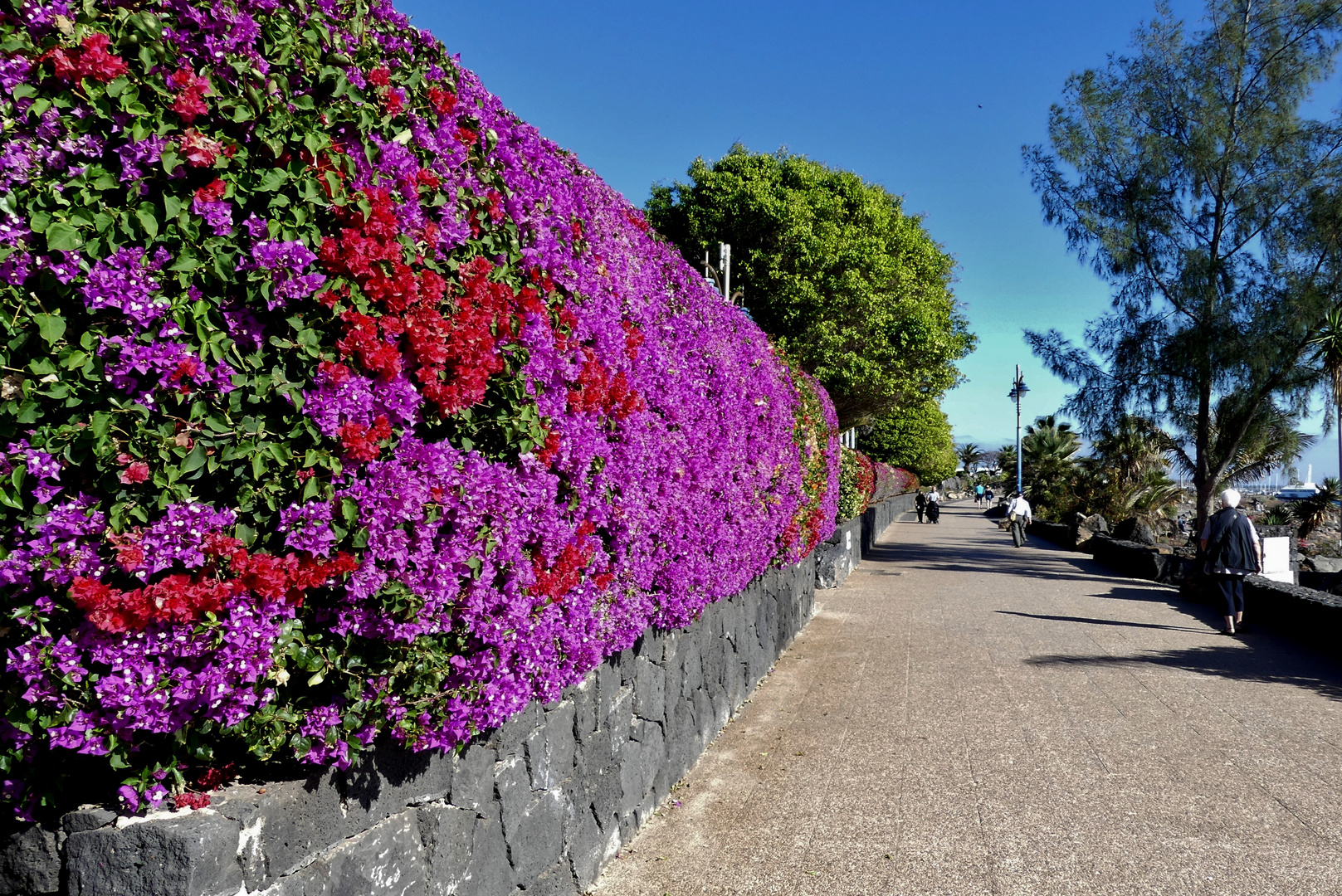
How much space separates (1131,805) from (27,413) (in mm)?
5541

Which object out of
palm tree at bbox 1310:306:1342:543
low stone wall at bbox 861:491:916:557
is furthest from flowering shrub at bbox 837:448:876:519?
Answer: palm tree at bbox 1310:306:1342:543

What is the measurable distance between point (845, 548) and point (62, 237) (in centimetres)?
1425

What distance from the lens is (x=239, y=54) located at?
2160mm

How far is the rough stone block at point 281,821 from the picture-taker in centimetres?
212

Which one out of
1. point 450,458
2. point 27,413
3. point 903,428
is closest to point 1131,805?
point 450,458

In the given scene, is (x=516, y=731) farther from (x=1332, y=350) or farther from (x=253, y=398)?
(x=1332, y=350)

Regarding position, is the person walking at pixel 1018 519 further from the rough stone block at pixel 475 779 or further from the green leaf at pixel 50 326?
the green leaf at pixel 50 326

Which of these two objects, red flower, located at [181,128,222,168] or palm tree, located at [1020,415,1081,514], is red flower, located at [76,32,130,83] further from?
palm tree, located at [1020,415,1081,514]

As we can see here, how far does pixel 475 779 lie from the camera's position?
3.09m

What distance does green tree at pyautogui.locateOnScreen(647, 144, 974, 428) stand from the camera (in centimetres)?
1794

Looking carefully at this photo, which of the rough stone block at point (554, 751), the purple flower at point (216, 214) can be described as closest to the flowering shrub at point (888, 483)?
the rough stone block at point (554, 751)

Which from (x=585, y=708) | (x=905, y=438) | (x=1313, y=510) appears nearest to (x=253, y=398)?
(x=585, y=708)

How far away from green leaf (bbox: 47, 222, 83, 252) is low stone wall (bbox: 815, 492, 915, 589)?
37.5 ft

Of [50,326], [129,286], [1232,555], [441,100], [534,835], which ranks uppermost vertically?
[441,100]
